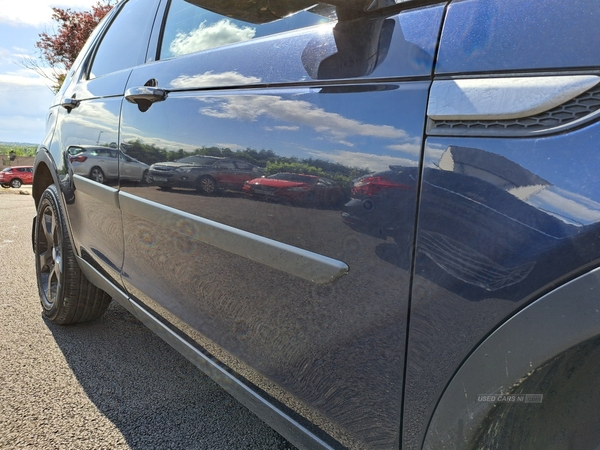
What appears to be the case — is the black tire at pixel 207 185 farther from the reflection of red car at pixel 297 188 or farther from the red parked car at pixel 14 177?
the red parked car at pixel 14 177

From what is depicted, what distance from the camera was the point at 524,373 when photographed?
826 mm

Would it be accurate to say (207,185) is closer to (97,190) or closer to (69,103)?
(97,190)

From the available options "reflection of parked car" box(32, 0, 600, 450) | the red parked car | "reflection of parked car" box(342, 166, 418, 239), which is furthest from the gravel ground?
the red parked car

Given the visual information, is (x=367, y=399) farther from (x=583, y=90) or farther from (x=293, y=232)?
(x=583, y=90)

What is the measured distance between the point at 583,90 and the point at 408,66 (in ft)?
1.13

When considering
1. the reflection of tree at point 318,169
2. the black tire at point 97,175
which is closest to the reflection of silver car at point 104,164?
the black tire at point 97,175

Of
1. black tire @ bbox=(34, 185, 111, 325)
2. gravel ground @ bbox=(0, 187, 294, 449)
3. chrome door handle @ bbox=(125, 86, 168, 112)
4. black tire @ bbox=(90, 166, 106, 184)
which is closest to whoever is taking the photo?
chrome door handle @ bbox=(125, 86, 168, 112)

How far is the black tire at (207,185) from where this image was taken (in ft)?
4.97

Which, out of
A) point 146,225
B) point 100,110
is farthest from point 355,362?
point 100,110

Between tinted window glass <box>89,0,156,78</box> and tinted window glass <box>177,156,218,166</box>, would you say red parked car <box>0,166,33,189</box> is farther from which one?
tinted window glass <box>177,156,218,166</box>

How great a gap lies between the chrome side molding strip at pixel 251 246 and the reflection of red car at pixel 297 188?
0.13 metres

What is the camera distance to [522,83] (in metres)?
0.84

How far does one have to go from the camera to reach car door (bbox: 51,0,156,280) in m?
2.21

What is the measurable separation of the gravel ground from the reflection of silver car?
1.00 meters
